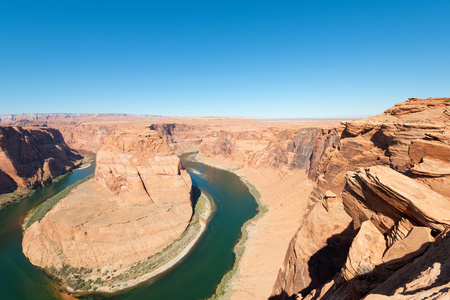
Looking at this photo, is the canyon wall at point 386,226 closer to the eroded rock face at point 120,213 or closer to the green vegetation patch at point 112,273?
the green vegetation patch at point 112,273

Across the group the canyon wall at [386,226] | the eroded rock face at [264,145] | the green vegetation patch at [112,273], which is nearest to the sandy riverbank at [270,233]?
the eroded rock face at [264,145]

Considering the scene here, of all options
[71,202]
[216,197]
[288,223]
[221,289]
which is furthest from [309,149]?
[71,202]

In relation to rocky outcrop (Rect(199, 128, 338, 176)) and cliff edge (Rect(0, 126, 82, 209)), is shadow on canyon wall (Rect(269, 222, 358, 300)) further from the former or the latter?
cliff edge (Rect(0, 126, 82, 209))

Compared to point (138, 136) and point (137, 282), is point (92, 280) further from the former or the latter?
point (138, 136)

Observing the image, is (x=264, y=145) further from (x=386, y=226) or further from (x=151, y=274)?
(x=386, y=226)

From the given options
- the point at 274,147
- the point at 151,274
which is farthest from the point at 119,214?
the point at 274,147

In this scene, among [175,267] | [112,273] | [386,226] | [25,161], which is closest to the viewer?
[386,226]
